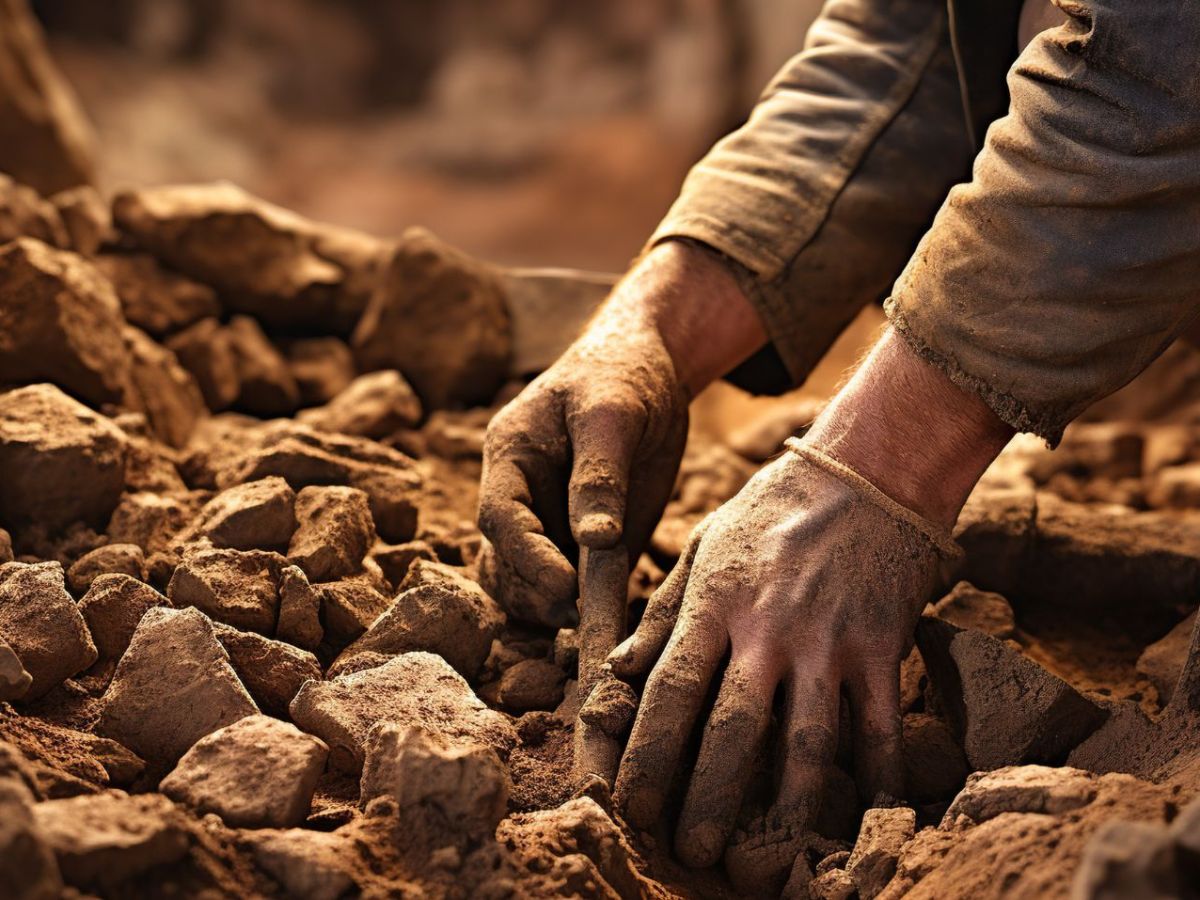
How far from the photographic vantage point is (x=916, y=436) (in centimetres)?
167

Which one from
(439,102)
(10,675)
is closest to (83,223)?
(10,675)

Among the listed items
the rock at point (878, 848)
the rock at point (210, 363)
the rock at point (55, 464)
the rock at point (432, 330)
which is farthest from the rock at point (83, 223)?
the rock at point (878, 848)

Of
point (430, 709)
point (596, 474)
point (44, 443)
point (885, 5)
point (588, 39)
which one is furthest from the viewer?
point (588, 39)

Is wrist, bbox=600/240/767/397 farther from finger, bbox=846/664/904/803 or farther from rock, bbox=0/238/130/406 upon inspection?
rock, bbox=0/238/130/406

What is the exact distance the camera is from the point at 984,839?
122 cm

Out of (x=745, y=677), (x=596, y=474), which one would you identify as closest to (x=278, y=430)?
(x=596, y=474)

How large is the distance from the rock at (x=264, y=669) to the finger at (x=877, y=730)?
0.70m

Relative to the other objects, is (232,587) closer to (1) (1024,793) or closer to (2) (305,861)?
(2) (305,861)

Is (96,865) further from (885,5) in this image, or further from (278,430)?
(885,5)

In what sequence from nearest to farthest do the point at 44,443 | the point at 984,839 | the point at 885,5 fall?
the point at 984,839, the point at 44,443, the point at 885,5

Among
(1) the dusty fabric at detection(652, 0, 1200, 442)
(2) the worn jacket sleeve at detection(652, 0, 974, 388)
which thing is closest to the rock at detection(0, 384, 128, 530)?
(2) the worn jacket sleeve at detection(652, 0, 974, 388)

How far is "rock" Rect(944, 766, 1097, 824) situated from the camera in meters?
1.22

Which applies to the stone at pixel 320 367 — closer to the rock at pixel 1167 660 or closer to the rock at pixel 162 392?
the rock at pixel 162 392

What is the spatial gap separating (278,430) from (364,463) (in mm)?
185
